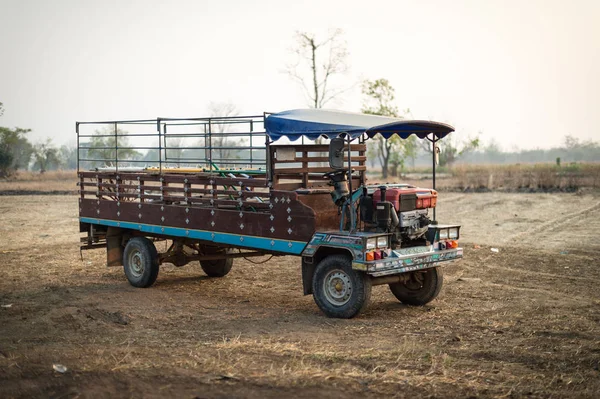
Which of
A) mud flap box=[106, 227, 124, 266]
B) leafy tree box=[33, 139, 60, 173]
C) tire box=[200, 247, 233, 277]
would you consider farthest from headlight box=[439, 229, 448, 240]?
leafy tree box=[33, 139, 60, 173]

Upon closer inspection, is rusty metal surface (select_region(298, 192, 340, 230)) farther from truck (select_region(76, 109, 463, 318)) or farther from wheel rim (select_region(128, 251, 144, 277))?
wheel rim (select_region(128, 251, 144, 277))

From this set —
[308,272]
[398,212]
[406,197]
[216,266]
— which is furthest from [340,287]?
[216,266]

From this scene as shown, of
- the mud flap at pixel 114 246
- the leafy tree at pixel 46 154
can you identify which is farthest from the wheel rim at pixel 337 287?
the leafy tree at pixel 46 154

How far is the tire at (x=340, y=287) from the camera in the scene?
30.2ft

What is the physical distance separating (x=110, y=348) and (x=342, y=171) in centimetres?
391

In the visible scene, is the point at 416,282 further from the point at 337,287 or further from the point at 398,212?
the point at 337,287

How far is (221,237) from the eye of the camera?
10852 mm

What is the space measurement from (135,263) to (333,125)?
4.92 m

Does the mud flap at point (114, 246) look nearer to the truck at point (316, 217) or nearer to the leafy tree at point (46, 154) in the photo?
the truck at point (316, 217)

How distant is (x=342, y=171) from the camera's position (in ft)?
32.4

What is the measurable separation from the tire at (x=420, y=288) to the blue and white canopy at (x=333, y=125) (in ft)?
6.85

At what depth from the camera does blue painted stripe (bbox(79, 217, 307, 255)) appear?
983 centimetres

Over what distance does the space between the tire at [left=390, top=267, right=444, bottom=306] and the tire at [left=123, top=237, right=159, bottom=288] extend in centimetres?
416

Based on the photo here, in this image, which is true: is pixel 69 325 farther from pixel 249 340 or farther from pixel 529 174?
pixel 529 174
